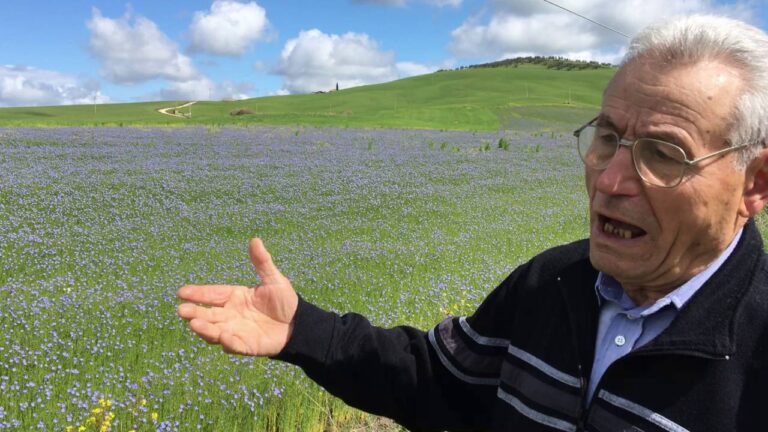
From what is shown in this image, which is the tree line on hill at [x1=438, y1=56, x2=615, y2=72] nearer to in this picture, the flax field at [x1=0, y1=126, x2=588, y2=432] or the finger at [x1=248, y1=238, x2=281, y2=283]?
the flax field at [x1=0, y1=126, x2=588, y2=432]

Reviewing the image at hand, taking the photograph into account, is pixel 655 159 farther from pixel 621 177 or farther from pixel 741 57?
pixel 741 57

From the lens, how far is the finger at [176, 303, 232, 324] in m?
1.49

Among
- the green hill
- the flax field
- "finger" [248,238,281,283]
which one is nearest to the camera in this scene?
"finger" [248,238,281,283]

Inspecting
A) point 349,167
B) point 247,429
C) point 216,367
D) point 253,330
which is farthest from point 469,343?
point 349,167

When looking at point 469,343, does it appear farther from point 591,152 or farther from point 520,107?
point 520,107

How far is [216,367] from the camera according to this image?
11.9ft

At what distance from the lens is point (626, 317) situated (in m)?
1.41

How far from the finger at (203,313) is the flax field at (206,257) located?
167 cm

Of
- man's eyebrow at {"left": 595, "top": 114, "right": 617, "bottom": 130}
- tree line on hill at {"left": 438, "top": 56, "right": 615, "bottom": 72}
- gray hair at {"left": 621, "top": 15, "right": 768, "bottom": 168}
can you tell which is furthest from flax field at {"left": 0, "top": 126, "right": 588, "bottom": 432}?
tree line on hill at {"left": 438, "top": 56, "right": 615, "bottom": 72}

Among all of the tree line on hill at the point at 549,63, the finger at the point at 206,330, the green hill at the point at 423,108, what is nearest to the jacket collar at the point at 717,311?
the finger at the point at 206,330

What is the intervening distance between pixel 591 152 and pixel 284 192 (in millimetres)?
10451

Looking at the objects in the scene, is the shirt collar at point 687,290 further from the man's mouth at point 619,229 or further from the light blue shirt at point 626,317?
the man's mouth at point 619,229

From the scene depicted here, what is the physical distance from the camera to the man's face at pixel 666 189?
4.00ft

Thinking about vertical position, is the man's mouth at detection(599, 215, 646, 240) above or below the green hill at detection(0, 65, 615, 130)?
below
